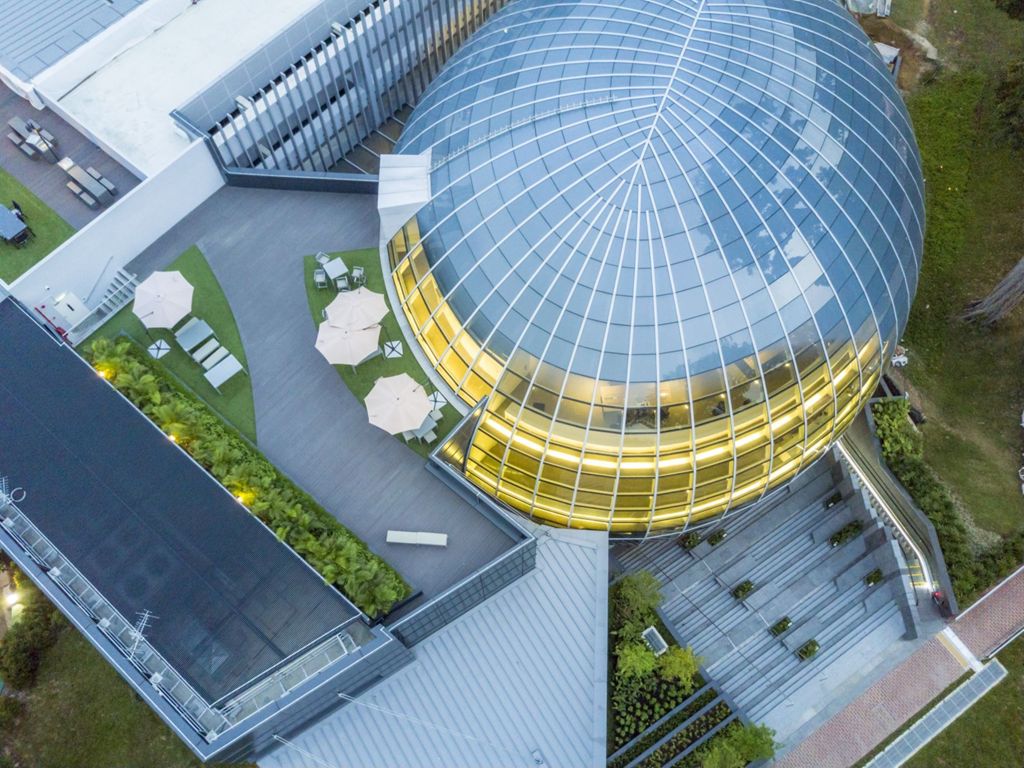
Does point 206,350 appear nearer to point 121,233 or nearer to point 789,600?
point 121,233

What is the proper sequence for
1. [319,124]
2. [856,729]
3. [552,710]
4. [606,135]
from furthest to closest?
[319,124] → [856,729] → [552,710] → [606,135]

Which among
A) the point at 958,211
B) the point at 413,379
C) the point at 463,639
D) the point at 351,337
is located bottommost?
the point at 958,211

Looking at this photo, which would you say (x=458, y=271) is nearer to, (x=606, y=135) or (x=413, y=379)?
(x=413, y=379)

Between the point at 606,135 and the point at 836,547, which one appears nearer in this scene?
the point at 606,135

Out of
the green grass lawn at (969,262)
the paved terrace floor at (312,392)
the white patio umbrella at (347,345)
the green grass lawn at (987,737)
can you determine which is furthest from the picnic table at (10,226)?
the green grass lawn at (987,737)

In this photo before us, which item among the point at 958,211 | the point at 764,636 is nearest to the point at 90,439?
the point at 764,636

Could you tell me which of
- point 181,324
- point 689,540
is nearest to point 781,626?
point 689,540

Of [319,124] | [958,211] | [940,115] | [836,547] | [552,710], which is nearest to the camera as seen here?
[552,710]

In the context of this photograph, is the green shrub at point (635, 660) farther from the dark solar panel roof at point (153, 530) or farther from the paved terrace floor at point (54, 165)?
the paved terrace floor at point (54, 165)
